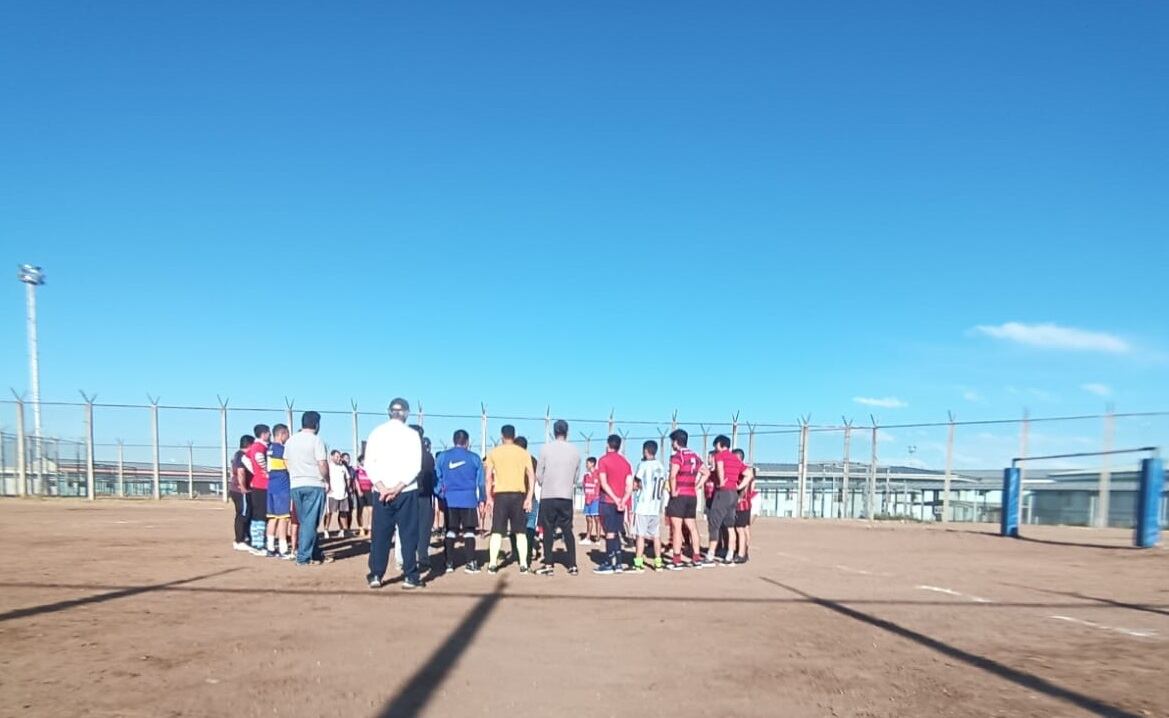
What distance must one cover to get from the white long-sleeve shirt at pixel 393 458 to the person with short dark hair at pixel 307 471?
163 cm

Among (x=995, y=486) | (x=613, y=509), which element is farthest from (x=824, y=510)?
(x=613, y=509)

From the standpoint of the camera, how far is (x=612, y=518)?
9102mm

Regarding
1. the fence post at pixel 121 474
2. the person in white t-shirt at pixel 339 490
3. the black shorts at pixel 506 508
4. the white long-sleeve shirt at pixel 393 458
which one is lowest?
the fence post at pixel 121 474

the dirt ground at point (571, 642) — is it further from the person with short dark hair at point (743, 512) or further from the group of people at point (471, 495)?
the person with short dark hair at point (743, 512)

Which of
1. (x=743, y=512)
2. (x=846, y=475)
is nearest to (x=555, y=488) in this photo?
(x=743, y=512)

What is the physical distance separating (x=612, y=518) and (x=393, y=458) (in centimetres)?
304

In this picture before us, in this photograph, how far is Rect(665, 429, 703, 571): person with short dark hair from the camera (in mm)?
9617

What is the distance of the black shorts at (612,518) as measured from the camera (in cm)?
908

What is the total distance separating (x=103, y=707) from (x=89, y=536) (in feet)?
32.8

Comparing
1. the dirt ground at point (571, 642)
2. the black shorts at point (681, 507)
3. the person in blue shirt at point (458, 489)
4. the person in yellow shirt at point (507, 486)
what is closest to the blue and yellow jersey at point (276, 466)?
the dirt ground at point (571, 642)

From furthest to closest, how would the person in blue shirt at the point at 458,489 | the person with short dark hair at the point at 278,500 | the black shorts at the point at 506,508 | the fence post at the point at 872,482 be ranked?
the fence post at the point at 872,482 → the person with short dark hair at the point at 278,500 → the person in blue shirt at the point at 458,489 → the black shorts at the point at 506,508

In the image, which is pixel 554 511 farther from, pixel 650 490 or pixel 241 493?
pixel 241 493

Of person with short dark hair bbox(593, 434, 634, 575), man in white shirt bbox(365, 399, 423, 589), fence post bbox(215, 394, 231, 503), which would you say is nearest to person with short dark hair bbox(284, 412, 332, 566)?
man in white shirt bbox(365, 399, 423, 589)

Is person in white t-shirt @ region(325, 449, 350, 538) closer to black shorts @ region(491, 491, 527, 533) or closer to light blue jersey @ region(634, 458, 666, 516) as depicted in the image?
black shorts @ region(491, 491, 527, 533)
